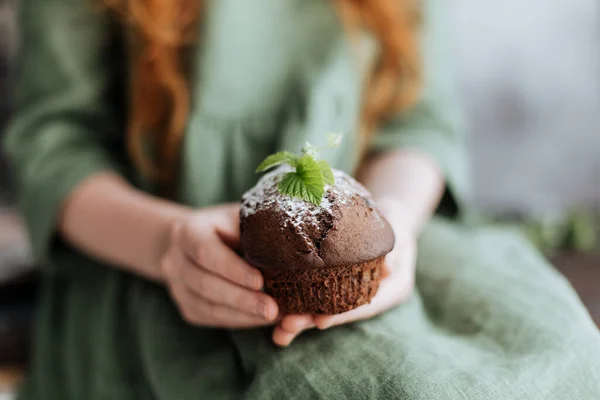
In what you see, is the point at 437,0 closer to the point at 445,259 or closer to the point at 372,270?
the point at 445,259

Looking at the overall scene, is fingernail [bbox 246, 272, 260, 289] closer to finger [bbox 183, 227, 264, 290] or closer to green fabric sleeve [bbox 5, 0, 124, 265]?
finger [bbox 183, 227, 264, 290]

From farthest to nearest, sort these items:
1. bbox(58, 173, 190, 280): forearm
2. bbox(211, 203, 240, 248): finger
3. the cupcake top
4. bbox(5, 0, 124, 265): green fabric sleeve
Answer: bbox(5, 0, 124, 265): green fabric sleeve → bbox(58, 173, 190, 280): forearm → bbox(211, 203, 240, 248): finger → the cupcake top

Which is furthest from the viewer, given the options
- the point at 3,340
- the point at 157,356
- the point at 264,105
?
the point at 3,340

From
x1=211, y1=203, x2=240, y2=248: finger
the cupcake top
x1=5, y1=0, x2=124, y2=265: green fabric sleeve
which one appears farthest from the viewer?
x1=5, y1=0, x2=124, y2=265: green fabric sleeve

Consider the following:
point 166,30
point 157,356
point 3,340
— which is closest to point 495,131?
point 166,30

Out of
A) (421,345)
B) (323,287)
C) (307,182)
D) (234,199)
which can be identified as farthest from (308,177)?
(234,199)

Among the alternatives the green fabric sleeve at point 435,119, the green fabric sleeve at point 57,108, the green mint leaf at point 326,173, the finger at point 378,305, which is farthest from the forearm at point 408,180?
the green fabric sleeve at point 57,108

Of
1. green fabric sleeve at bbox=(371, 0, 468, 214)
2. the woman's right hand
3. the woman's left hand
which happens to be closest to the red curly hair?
green fabric sleeve at bbox=(371, 0, 468, 214)

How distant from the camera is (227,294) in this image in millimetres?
621

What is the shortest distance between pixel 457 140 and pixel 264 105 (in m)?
0.38

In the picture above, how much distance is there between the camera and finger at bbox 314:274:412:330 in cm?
59

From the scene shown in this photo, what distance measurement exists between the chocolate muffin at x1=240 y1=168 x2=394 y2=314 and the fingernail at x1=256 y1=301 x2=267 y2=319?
0.01 metres

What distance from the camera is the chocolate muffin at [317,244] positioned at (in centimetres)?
53

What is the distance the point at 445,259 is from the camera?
814mm
